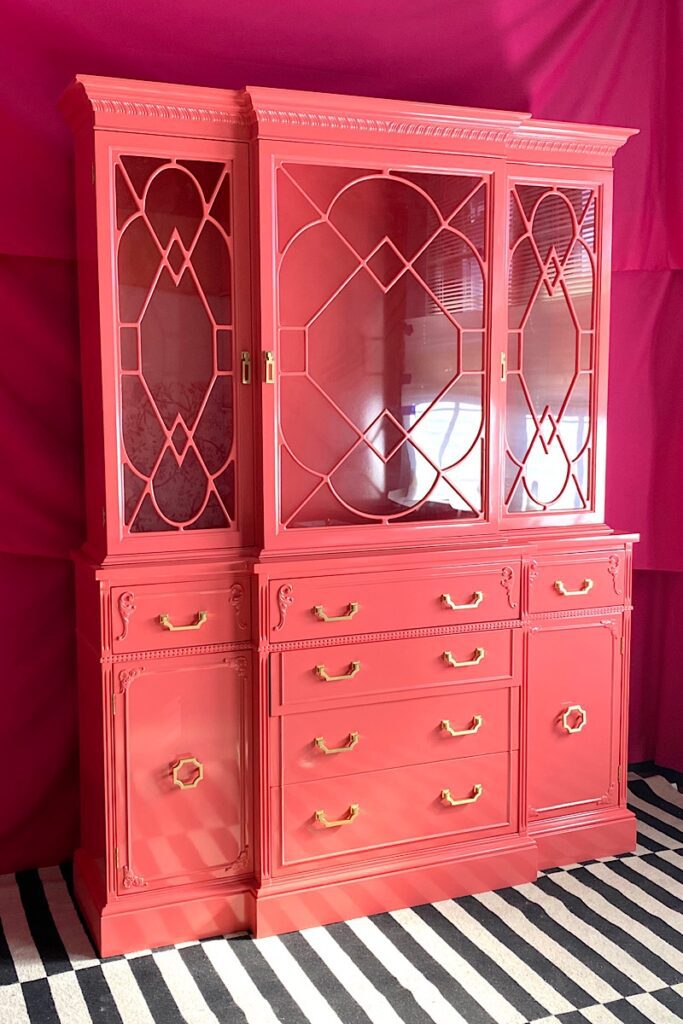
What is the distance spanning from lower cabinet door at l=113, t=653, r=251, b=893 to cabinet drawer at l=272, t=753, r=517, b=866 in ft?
0.46

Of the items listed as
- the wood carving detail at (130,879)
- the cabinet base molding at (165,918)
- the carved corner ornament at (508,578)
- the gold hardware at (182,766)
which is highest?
the carved corner ornament at (508,578)

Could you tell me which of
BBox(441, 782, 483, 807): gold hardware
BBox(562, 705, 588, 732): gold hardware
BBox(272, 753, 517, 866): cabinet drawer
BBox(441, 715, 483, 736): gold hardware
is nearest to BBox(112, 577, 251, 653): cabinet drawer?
BBox(272, 753, 517, 866): cabinet drawer

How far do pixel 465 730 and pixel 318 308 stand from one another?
114 centimetres

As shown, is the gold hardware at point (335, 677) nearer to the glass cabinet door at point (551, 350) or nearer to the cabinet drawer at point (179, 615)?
the cabinet drawer at point (179, 615)

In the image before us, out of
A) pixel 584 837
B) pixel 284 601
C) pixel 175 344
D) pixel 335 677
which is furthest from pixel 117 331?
pixel 584 837

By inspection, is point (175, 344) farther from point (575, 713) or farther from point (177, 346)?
point (575, 713)

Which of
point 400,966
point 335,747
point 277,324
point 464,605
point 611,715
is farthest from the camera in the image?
point 611,715

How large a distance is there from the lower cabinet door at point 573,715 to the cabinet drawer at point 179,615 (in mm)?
825

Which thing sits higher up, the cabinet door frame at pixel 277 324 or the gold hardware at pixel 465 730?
the cabinet door frame at pixel 277 324

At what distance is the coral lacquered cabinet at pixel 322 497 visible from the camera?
236 cm

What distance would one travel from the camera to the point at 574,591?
2791 mm


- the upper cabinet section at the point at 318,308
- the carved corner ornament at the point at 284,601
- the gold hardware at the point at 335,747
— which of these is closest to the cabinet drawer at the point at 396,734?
the gold hardware at the point at 335,747

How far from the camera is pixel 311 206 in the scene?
2430 mm

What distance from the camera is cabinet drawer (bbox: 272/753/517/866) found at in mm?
2502
